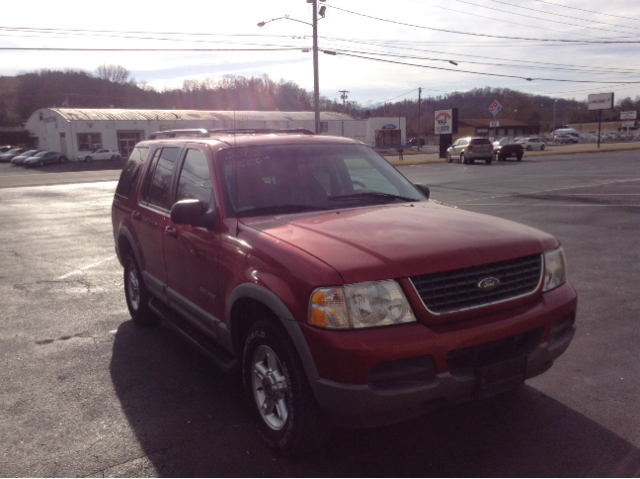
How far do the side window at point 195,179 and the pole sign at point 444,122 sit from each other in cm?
4293

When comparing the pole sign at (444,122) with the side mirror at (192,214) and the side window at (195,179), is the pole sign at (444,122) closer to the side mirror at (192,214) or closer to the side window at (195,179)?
the side window at (195,179)

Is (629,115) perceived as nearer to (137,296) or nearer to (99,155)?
(99,155)

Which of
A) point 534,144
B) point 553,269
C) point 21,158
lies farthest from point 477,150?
point 21,158

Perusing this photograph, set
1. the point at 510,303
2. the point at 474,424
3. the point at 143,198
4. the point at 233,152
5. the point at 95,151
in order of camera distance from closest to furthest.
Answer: the point at 510,303
the point at 474,424
the point at 233,152
the point at 143,198
the point at 95,151

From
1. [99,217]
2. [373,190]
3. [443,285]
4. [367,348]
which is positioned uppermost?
[373,190]

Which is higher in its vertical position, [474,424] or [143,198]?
[143,198]

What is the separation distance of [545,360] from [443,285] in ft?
2.84

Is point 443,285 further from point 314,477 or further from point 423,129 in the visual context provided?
point 423,129

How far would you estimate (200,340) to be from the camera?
14.2 ft

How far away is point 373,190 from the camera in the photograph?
4621mm

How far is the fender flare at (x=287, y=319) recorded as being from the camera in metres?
2.99

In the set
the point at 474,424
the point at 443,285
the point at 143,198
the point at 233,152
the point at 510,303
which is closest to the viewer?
the point at 443,285

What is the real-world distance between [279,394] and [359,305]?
2.74 ft

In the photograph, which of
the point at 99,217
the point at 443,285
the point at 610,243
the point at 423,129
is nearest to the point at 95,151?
the point at 99,217
